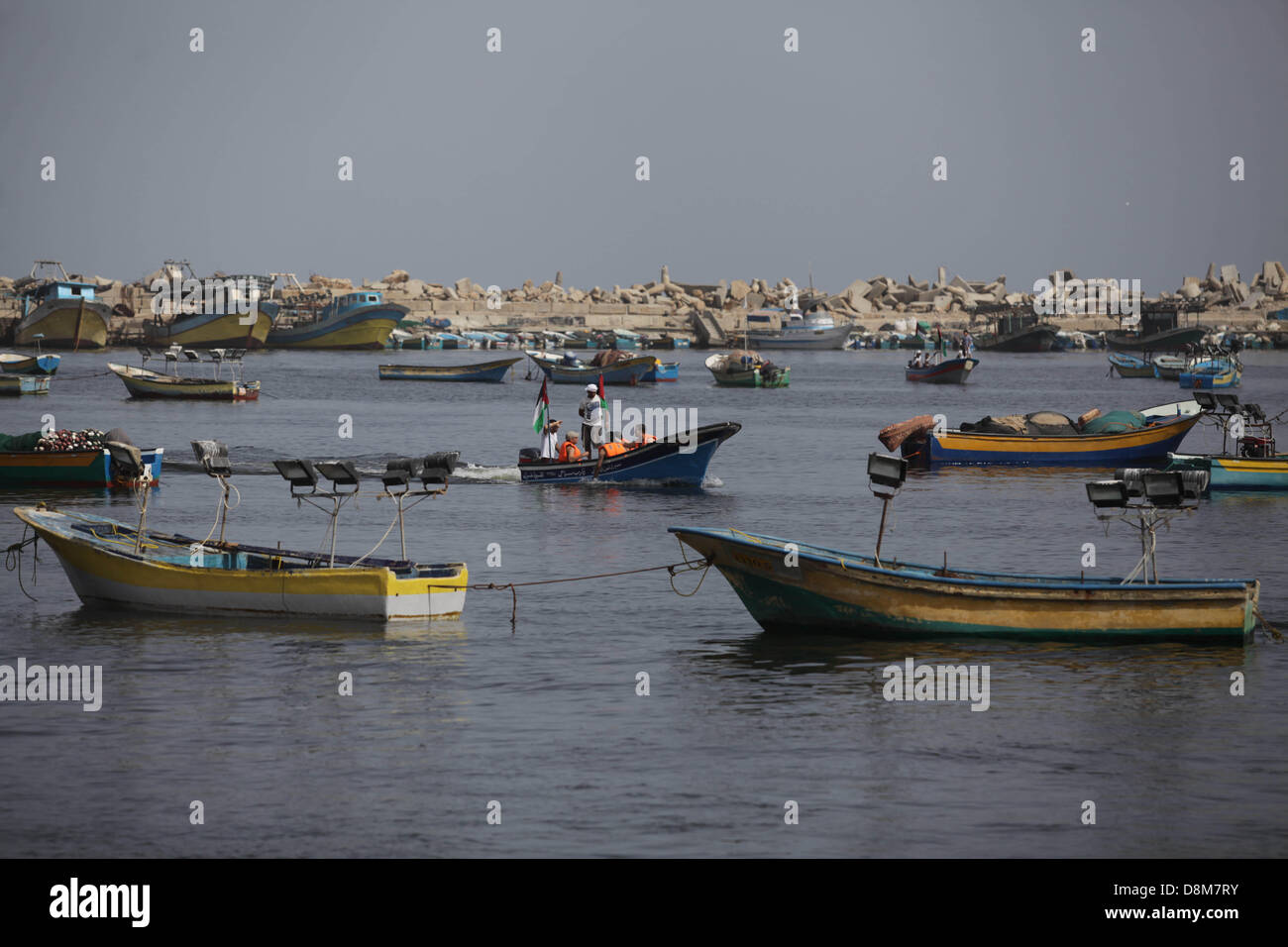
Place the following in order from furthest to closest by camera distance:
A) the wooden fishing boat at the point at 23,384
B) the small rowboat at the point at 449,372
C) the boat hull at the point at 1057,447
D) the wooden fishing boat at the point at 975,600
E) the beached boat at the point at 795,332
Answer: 1. the beached boat at the point at 795,332
2. the small rowboat at the point at 449,372
3. the wooden fishing boat at the point at 23,384
4. the boat hull at the point at 1057,447
5. the wooden fishing boat at the point at 975,600

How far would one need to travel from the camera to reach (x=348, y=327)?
461 ft

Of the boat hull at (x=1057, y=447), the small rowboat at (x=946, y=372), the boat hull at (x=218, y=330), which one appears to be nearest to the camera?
the boat hull at (x=1057, y=447)

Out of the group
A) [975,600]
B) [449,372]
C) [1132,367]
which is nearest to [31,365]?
[449,372]

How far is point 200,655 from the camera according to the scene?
1880 cm

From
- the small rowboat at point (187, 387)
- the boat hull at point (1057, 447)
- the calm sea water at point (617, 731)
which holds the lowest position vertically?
the calm sea water at point (617, 731)

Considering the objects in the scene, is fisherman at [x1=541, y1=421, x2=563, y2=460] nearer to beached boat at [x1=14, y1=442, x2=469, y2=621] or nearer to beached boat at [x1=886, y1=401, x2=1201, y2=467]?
beached boat at [x1=886, y1=401, x2=1201, y2=467]

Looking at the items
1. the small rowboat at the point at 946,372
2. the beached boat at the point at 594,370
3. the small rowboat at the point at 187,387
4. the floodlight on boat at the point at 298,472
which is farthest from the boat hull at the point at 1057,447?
the beached boat at the point at 594,370

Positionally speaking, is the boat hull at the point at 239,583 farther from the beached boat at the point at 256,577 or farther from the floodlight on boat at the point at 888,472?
the floodlight on boat at the point at 888,472

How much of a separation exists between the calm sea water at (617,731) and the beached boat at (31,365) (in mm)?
51500

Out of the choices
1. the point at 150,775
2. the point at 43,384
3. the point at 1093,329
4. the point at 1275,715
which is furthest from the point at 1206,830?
the point at 1093,329

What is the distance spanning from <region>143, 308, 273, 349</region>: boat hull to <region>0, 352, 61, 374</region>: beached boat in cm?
4403

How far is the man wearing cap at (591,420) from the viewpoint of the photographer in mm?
33625

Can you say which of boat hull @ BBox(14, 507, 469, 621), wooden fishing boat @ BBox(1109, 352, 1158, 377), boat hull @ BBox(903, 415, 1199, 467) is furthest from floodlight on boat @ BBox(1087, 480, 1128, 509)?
wooden fishing boat @ BBox(1109, 352, 1158, 377)

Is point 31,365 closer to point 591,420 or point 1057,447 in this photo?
point 591,420
